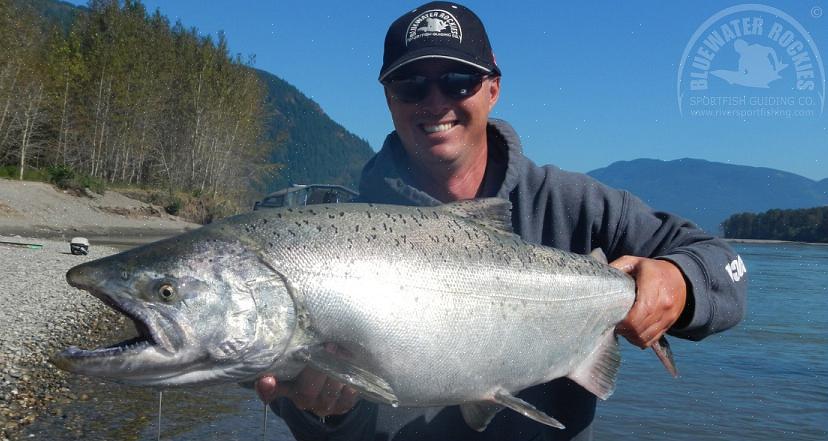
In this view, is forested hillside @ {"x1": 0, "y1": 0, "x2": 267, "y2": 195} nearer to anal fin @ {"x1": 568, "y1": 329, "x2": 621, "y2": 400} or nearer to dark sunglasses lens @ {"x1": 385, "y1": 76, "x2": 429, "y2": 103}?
dark sunglasses lens @ {"x1": 385, "y1": 76, "x2": 429, "y2": 103}

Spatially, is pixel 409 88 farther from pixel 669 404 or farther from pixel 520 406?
pixel 669 404

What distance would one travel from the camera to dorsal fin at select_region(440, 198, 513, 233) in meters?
3.10

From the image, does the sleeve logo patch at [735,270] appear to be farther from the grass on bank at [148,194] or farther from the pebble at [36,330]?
the grass on bank at [148,194]

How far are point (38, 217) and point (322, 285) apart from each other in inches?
1556

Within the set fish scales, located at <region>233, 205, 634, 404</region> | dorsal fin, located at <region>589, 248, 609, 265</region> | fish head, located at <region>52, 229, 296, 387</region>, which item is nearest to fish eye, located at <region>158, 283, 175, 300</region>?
fish head, located at <region>52, 229, 296, 387</region>

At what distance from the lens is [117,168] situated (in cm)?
5897

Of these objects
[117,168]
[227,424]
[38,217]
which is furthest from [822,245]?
[227,424]

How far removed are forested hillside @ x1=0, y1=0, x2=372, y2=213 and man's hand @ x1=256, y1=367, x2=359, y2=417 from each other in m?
46.8

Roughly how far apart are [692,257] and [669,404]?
811 cm

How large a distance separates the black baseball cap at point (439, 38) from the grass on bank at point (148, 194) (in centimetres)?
4031

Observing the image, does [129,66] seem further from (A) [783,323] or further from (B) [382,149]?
(B) [382,149]

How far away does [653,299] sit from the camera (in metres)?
3.06

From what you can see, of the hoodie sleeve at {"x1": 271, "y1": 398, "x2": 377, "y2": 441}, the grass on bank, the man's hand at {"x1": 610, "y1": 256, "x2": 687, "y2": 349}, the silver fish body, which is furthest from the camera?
the grass on bank

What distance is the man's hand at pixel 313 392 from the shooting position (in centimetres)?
275
